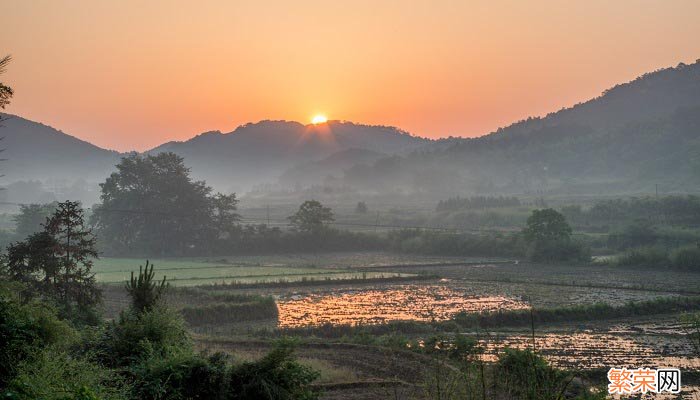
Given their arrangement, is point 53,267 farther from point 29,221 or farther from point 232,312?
point 29,221

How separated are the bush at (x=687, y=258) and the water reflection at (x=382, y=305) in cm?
1710

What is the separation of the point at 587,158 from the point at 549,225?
110 meters

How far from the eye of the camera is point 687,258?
1656 inches

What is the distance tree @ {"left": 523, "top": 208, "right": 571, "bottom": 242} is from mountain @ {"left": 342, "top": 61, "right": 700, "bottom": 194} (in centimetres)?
6870

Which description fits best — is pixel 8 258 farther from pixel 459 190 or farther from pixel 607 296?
pixel 459 190

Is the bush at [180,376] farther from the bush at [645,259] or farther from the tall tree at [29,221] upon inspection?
the tall tree at [29,221]

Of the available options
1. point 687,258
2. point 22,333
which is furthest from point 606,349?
point 687,258

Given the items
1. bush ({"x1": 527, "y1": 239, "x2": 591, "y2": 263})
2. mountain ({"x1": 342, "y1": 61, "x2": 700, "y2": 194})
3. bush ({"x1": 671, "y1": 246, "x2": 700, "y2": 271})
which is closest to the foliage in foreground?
bush ({"x1": 671, "y1": 246, "x2": 700, "y2": 271})

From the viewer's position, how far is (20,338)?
11.5m

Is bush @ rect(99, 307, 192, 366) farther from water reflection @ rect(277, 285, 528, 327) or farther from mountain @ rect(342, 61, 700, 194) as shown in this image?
mountain @ rect(342, 61, 700, 194)

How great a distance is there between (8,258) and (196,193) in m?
45.4

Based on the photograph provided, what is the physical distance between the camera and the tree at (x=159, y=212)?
206 ft

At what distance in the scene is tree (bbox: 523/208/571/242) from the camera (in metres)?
48.8

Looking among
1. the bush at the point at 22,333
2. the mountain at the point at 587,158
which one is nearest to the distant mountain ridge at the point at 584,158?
the mountain at the point at 587,158
